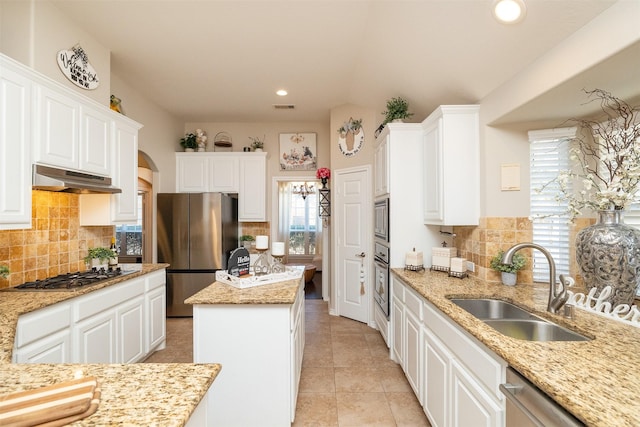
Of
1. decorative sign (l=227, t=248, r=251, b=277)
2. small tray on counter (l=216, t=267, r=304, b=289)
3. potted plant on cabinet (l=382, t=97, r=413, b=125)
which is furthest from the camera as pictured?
potted plant on cabinet (l=382, t=97, r=413, b=125)

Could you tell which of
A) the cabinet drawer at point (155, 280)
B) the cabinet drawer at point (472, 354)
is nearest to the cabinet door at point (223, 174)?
the cabinet drawer at point (155, 280)

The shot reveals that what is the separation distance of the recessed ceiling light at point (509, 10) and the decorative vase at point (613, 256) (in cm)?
119

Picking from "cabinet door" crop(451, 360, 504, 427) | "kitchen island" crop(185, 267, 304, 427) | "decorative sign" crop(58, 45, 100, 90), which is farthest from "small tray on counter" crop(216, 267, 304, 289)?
"decorative sign" crop(58, 45, 100, 90)

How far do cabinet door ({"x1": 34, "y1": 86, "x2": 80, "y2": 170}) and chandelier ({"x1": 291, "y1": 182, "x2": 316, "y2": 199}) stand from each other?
564cm

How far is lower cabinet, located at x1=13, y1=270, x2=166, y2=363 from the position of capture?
177 centimetres

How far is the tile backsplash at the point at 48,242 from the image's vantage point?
218 cm

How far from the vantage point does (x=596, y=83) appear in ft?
5.46

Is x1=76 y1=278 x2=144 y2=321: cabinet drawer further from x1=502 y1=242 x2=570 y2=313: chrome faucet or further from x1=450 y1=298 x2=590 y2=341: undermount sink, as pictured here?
x1=502 y1=242 x2=570 y2=313: chrome faucet

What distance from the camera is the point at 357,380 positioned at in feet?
8.73

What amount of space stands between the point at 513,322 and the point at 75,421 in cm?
204

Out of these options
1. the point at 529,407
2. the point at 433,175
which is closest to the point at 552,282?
the point at 529,407

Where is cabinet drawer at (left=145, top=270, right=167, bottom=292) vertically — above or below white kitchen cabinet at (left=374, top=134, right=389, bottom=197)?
below

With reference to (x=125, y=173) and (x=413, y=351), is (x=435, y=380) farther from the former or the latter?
(x=125, y=173)

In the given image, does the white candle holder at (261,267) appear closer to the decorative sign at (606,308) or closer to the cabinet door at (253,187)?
the decorative sign at (606,308)
